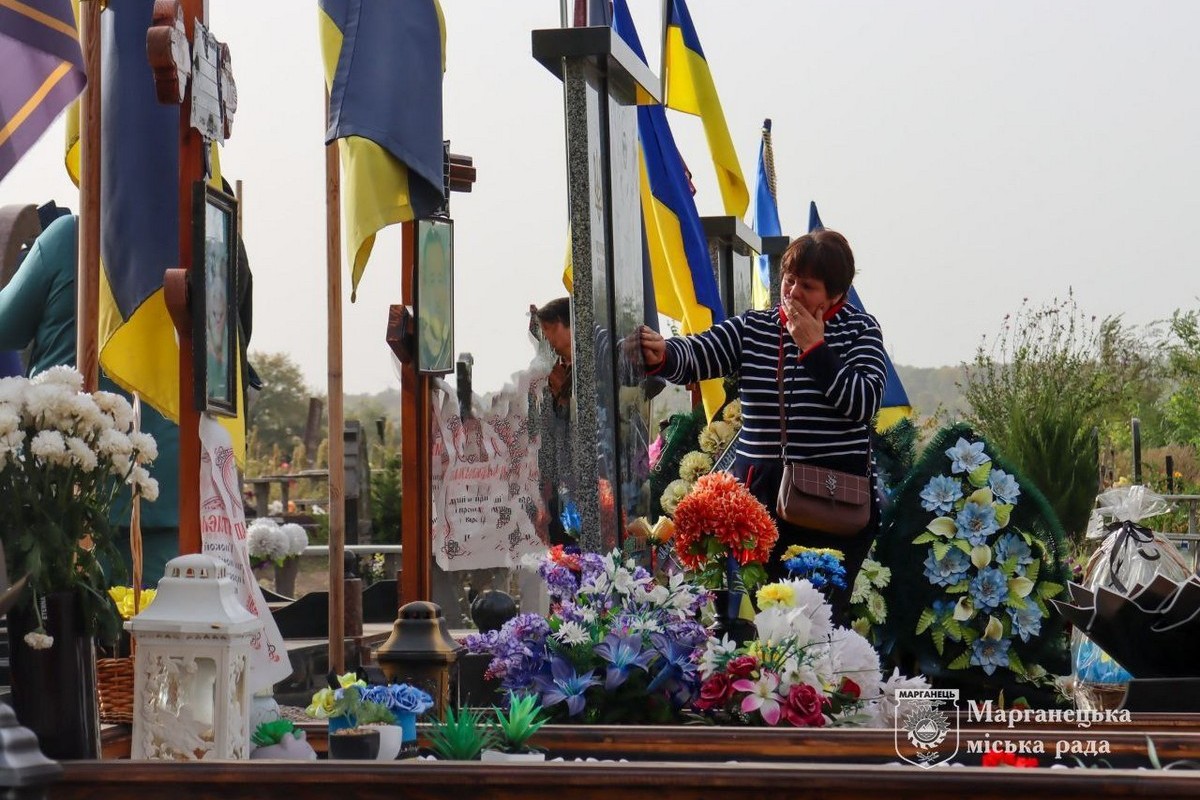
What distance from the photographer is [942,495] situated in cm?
541

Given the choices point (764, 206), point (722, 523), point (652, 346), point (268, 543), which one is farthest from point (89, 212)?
point (764, 206)

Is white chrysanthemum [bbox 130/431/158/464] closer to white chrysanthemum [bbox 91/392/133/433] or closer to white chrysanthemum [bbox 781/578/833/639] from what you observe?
white chrysanthemum [bbox 91/392/133/433]

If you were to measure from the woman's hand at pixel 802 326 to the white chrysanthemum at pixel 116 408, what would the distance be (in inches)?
88.2

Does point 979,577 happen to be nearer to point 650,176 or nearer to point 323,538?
point 650,176

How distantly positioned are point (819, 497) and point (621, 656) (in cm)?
130

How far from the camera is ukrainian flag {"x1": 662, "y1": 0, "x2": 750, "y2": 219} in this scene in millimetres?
9508

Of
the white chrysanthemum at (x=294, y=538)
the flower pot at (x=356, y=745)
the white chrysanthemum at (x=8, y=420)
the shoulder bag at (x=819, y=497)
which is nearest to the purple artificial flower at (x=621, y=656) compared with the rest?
the flower pot at (x=356, y=745)

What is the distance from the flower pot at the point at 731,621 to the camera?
4324mm

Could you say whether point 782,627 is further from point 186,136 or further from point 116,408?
point 186,136

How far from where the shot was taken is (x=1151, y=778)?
2168 millimetres

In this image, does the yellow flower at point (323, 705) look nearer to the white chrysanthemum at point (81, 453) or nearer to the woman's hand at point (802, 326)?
the white chrysanthemum at point (81, 453)

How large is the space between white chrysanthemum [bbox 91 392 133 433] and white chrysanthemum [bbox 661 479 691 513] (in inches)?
145

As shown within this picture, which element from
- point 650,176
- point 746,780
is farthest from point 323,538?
point 746,780

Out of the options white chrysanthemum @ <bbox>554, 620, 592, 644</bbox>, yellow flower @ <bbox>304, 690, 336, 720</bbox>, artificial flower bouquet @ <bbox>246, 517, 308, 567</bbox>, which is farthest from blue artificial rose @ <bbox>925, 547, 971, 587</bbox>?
artificial flower bouquet @ <bbox>246, 517, 308, 567</bbox>
